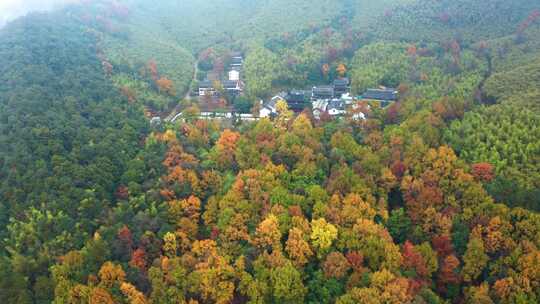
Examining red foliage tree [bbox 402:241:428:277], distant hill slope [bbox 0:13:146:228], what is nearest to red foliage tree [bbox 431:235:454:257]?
red foliage tree [bbox 402:241:428:277]

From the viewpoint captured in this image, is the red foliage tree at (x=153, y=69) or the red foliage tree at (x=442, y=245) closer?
the red foliage tree at (x=442, y=245)

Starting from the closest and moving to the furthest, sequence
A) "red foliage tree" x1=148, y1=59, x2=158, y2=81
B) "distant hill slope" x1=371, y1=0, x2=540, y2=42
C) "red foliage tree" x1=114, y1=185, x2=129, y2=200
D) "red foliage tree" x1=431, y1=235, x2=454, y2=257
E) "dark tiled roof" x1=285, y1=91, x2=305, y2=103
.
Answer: "red foliage tree" x1=431, y1=235, x2=454, y2=257, "red foliage tree" x1=114, y1=185, x2=129, y2=200, "dark tiled roof" x1=285, y1=91, x2=305, y2=103, "red foliage tree" x1=148, y1=59, x2=158, y2=81, "distant hill slope" x1=371, y1=0, x2=540, y2=42

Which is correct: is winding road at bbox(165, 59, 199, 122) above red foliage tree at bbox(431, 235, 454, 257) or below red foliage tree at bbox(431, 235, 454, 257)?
above

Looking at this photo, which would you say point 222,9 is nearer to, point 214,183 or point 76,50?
point 76,50

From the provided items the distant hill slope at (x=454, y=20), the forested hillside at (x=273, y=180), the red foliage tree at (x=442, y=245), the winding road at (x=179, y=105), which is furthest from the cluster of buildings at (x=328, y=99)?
the red foliage tree at (x=442, y=245)

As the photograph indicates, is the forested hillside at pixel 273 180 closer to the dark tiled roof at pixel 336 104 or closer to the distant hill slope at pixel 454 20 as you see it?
the dark tiled roof at pixel 336 104

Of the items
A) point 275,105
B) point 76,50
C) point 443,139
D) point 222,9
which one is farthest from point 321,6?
point 443,139

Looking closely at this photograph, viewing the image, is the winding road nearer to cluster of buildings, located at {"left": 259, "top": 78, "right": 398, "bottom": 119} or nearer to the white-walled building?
the white-walled building
